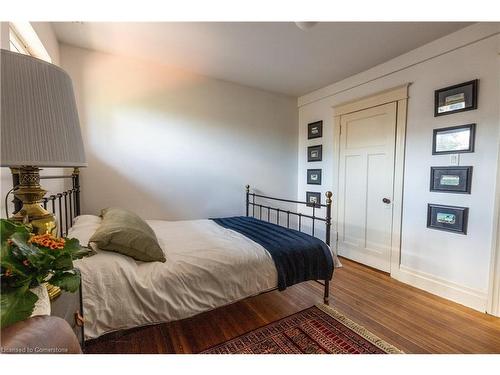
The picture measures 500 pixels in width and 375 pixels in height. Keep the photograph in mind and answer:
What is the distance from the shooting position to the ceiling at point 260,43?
1960 mm

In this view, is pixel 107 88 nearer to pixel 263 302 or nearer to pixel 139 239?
pixel 139 239

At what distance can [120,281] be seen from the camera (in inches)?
49.2

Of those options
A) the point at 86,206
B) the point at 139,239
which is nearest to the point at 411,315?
the point at 139,239

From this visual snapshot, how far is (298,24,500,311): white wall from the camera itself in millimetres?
1865

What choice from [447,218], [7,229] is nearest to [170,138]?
[7,229]

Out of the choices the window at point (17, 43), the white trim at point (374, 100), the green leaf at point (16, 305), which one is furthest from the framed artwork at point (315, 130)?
the green leaf at point (16, 305)

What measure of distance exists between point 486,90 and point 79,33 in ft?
11.8

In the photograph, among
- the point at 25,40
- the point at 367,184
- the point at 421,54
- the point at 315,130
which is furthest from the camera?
the point at 315,130

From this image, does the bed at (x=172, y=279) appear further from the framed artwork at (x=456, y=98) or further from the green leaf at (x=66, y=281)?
the framed artwork at (x=456, y=98)

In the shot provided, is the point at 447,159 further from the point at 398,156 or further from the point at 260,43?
the point at 260,43

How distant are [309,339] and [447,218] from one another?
1.68m

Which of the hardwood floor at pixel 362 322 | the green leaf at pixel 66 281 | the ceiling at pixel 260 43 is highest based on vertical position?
the ceiling at pixel 260 43

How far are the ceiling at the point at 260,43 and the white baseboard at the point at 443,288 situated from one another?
2.25 meters

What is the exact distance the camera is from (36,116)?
63 centimetres
